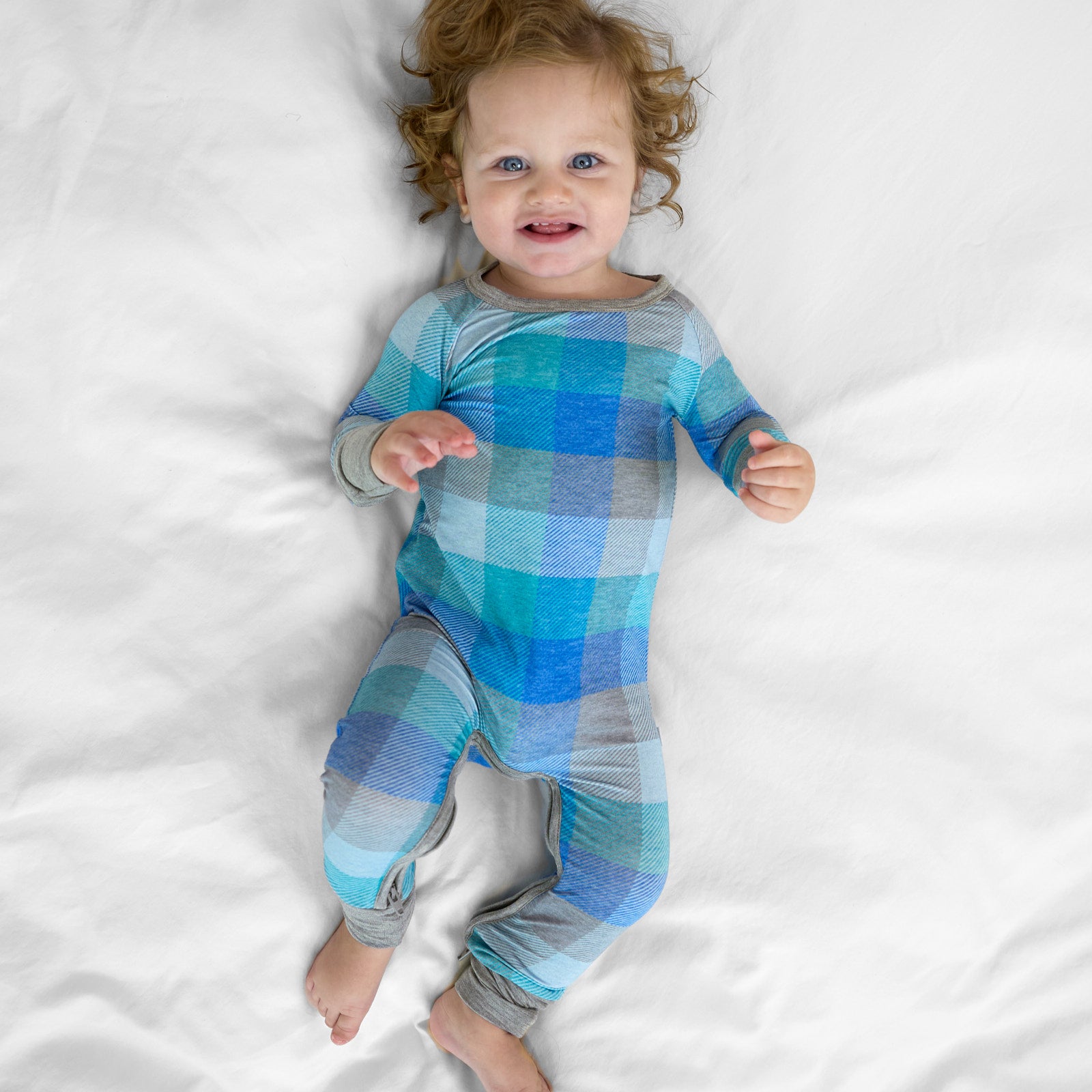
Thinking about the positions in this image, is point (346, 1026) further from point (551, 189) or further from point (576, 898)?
point (551, 189)

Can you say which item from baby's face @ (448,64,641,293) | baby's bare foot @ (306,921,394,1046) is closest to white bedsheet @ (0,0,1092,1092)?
baby's bare foot @ (306,921,394,1046)

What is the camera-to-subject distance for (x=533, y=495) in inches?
39.5

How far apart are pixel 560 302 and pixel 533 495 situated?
24cm

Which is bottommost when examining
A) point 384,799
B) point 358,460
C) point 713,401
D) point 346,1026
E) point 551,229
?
point 346,1026

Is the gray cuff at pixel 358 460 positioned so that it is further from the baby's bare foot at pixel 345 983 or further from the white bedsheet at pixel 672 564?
the baby's bare foot at pixel 345 983

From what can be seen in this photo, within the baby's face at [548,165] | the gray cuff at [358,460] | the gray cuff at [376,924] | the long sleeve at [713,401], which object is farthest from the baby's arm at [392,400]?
the gray cuff at [376,924]

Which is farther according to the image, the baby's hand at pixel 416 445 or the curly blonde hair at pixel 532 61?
the curly blonde hair at pixel 532 61

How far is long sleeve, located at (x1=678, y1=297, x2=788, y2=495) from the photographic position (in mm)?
1057

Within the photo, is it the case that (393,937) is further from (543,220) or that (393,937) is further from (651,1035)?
(543,220)

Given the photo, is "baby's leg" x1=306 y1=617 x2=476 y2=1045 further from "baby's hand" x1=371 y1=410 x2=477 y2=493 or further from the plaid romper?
"baby's hand" x1=371 y1=410 x2=477 y2=493

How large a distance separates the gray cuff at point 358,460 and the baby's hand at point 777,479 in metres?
0.41

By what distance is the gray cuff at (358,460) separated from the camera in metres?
0.98

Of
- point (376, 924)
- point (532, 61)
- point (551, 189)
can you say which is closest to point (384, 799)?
point (376, 924)

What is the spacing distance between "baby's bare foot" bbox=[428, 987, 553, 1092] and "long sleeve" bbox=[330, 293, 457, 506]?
2.02 feet
